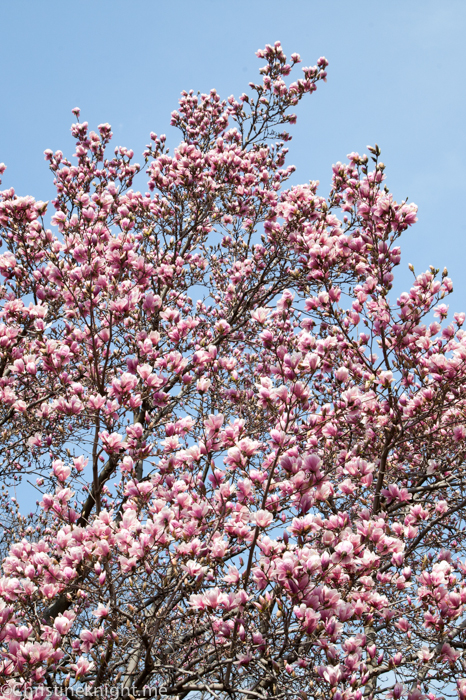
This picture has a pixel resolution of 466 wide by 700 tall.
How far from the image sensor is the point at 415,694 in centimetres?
292

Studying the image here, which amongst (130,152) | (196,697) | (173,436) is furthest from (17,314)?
(130,152)

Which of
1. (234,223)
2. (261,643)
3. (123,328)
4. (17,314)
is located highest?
(234,223)

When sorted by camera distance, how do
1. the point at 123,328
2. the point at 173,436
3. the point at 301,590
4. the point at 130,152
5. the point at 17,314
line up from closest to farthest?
the point at 301,590 < the point at 173,436 < the point at 17,314 < the point at 123,328 < the point at 130,152

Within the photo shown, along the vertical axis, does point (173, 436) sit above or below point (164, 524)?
above

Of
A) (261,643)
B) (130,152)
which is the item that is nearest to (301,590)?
(261,643)

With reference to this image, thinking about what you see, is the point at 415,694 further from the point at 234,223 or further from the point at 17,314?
the point at 234,223

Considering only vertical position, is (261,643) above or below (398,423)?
below

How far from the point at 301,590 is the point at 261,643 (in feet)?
1.58

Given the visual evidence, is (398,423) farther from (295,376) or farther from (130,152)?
(130,152)

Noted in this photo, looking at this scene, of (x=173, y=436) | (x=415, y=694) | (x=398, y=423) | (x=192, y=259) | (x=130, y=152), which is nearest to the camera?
(x=415, y=694)

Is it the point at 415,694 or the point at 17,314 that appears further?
the point at 17,314

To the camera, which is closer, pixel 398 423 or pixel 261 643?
pixel 261 643

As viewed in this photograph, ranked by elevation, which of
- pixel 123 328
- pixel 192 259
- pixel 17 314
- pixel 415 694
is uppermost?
pixel 192 259

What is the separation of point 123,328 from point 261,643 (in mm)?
3491
